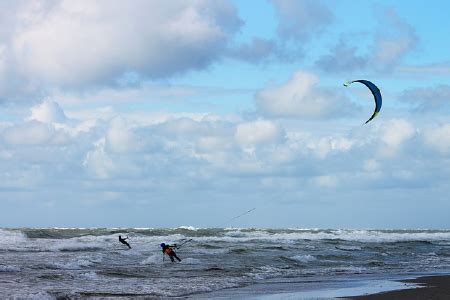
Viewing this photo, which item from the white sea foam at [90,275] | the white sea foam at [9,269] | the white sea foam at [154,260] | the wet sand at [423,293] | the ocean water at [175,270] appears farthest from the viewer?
the white sea foam at [154,260]

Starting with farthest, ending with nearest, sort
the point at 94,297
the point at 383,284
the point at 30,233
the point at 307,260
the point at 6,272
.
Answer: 1. the point at 30,233
2. the point at 307,260
3. the point at 6,272
4. the point at 383,284
5. the point at 94,297

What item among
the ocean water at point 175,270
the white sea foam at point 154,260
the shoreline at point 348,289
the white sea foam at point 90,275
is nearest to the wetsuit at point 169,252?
the ocean water at point 175,270

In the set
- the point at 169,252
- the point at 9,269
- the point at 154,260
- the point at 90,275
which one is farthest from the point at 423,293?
the point at 154,260

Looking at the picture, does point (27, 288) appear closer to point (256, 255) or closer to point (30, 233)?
point (256, 255)

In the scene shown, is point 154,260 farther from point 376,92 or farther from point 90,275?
point 376,92

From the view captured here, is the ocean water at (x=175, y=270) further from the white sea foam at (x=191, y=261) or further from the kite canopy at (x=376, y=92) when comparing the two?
the kite canopy at (x=376, y=92)

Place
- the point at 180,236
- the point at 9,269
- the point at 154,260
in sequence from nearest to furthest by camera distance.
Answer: the point at 9,269, the point at 154,260, the point at 180,236

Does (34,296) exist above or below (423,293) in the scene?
above

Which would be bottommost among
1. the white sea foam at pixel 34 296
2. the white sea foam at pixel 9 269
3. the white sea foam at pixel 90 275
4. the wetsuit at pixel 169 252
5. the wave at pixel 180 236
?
the white sea foam at pixel 34 296

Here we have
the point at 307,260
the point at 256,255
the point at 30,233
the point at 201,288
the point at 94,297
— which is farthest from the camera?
the point at 30,233

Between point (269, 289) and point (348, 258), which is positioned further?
point (348, 258)

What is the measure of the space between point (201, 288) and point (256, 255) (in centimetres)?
1386

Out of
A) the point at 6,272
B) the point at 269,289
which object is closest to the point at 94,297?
the point at 269,289

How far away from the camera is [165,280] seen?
18578 mm
